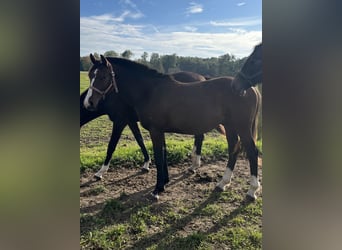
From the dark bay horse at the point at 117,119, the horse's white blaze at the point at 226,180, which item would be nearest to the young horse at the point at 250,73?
the dark bay horse at the point at 117,119

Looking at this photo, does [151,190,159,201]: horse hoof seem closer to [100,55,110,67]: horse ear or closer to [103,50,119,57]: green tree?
[100,55,110,67]: horse ear

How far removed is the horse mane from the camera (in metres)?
2.99

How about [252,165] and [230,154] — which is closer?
[252,165]

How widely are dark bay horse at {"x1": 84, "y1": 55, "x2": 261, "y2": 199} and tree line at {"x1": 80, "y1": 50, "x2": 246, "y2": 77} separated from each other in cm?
9

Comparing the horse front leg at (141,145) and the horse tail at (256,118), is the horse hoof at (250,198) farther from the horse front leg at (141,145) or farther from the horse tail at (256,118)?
the horse front leg at (141,145)

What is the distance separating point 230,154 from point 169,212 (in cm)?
101

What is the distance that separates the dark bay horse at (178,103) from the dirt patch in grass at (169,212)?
241mm

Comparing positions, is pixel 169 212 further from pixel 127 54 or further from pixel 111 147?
pixel 127 54

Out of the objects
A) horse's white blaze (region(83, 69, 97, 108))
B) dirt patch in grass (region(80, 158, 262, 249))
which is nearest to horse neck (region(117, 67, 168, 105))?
horse's white blaze (region(83, 69, 97, 108))

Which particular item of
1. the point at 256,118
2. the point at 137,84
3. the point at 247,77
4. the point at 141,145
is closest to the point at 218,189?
the point at 256,118

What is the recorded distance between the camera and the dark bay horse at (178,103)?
2871mm

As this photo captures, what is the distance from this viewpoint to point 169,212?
268cm

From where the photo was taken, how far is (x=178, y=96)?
9.55ft
